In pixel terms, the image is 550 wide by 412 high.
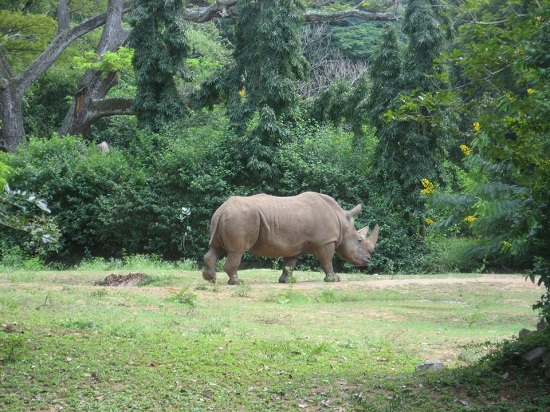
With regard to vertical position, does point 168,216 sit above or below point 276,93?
below

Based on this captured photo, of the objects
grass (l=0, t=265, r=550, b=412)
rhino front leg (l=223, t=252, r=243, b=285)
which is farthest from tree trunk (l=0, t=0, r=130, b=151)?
grass (l=0, t=265, r=550, b=412)

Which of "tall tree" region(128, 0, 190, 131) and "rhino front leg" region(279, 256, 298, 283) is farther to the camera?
"tall tree" region(128, 0, 190, 131)

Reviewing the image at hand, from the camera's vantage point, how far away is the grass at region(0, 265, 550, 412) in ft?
26.2

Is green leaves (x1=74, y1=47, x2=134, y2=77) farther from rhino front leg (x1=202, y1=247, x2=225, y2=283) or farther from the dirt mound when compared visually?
rhino front leg (x1=202, y1=247, x2=225, y2=283)

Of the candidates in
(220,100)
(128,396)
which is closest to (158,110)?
(220,100)

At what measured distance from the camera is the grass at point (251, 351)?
26.2 feet

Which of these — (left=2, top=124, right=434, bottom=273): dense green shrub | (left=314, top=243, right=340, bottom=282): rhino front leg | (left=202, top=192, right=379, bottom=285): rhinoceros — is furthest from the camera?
(left=2, top=124, right=434, bottom=273): dense green shrub

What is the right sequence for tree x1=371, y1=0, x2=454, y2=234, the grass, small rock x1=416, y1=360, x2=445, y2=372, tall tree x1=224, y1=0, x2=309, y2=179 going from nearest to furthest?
1. the grass
2. small rock x1=416, y1=360, x2=445, y2=372
3. tree x1=371, y1=0, x2=454, y2=234
4. tall tree x1=224, y1=0, x2=309, y2=179

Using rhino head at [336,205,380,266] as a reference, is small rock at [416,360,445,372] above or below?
above

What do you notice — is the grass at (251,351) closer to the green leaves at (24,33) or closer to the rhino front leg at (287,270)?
the rhino front leg at (287,270)

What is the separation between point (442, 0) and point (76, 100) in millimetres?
14411

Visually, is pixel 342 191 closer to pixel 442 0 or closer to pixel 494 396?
pixel 442 0

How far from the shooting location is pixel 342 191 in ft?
88.0

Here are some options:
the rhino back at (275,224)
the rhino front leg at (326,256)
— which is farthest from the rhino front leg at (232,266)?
the rhino front leg at (326,256)
